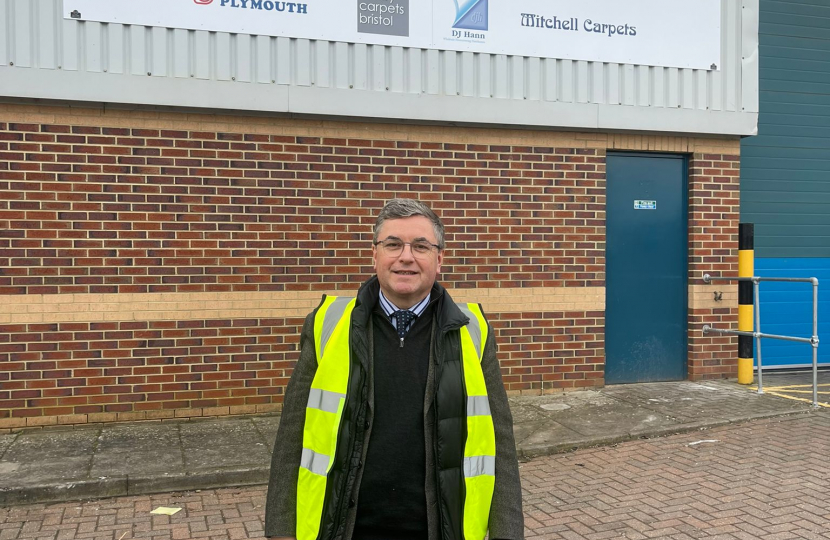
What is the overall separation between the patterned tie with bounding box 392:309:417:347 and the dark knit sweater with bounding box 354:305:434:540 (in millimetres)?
134

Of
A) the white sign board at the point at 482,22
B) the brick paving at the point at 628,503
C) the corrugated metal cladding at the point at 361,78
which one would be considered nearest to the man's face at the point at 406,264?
the brick paving at the point at 628,503

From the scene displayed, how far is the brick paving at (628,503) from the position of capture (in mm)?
4898

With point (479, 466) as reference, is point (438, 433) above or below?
above

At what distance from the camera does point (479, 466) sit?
2.61 m

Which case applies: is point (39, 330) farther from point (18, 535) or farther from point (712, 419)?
point (712, 419)

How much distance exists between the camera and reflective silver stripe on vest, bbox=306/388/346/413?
2.51m

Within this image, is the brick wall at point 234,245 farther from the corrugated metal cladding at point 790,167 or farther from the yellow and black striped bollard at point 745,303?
the corrugated metal cladding at point 790,167

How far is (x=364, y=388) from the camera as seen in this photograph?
253 centimetres

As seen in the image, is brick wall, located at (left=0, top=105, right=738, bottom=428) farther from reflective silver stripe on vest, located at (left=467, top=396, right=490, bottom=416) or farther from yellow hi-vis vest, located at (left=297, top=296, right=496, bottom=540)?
reflective silver stripe on vest, located at (left=467, top=396, right=490, bottom=416)

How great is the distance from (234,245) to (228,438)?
6.14ft

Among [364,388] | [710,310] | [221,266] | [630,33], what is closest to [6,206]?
[221,266]

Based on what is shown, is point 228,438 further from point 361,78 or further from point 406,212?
point 406,212

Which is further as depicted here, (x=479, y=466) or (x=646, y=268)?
(x=646, y=268)

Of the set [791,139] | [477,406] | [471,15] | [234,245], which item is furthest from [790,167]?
[477,406]
